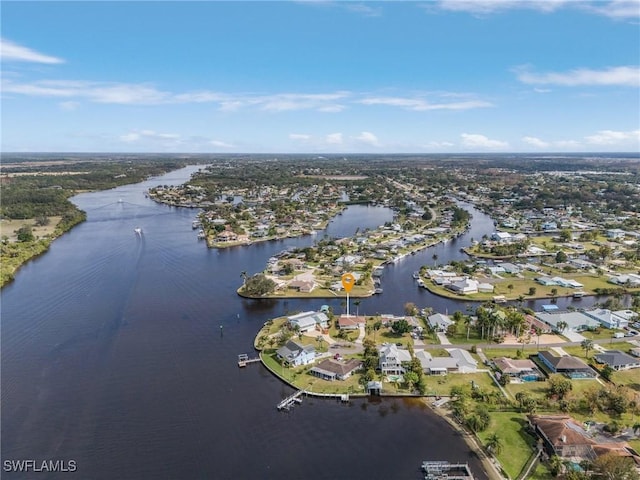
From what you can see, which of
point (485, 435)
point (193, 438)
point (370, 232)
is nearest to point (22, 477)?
point (193, 438)

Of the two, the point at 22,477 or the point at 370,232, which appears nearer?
the point at 22,477

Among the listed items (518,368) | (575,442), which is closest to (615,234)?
(518,368)

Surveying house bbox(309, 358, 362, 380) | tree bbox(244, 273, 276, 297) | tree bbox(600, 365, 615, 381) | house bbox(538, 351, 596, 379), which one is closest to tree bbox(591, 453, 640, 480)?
house bbox(538, 351, 596, 379)

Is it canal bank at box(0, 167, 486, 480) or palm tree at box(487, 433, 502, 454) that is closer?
palm tree at box(487, 433, 502, 454)

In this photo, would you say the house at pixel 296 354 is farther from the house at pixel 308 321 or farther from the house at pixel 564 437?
the house at pixel 564 437

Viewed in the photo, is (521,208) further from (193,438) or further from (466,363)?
(193,438)

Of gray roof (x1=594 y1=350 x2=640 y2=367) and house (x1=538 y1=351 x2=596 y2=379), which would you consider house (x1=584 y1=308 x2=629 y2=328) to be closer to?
gray roof (x1=594 y1=350 x2=640 y2=367)
